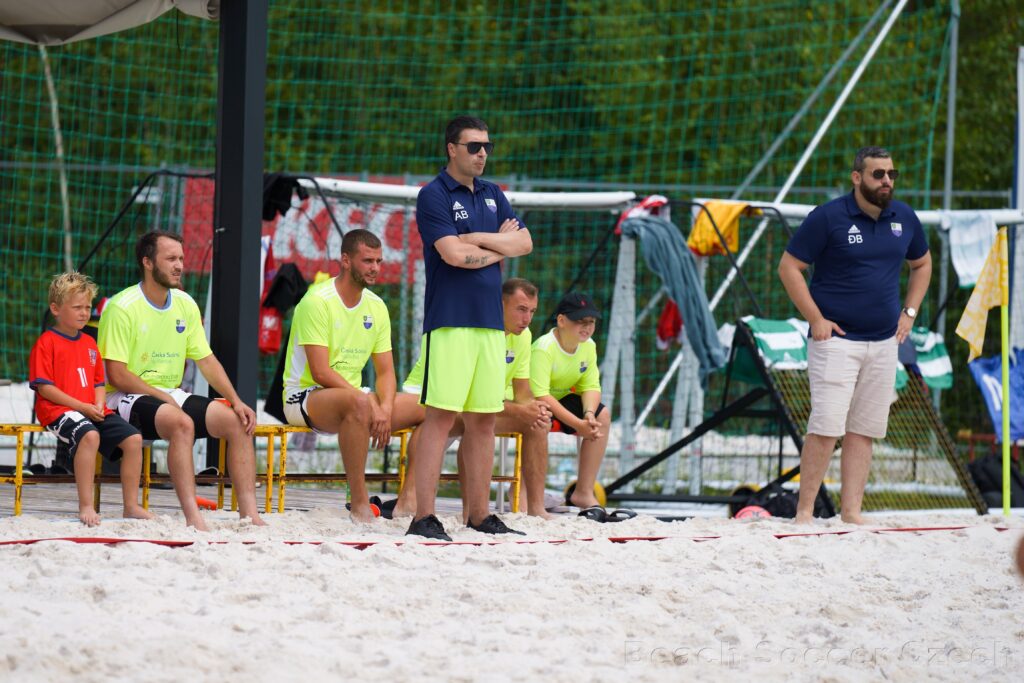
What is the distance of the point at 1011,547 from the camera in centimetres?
572

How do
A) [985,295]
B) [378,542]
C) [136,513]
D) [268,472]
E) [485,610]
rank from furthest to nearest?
[985,295] < [268,472] < [136,513] < [378,542] < [485,610]

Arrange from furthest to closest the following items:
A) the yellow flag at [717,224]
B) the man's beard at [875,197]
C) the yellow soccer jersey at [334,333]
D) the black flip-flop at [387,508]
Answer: the yellow flag at [717,224] → the man's beard at [875,197] → the black flip-flop at [387,508] → the yellow soccer jersey at [334,333]

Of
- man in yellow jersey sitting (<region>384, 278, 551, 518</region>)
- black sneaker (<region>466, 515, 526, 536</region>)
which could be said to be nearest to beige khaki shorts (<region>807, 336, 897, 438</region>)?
man in yellow jersey sitting (<region>384, 278, 551, 518</region>)

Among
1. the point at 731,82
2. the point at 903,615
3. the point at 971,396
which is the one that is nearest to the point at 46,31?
the point at 903,615

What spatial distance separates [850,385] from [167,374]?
9.81 ft

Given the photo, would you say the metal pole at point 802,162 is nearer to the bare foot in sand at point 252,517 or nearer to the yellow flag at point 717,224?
the yellow flag at point 717,224

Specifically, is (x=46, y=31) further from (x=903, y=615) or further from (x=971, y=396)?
(x=971, y=396)

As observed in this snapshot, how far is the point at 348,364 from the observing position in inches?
242

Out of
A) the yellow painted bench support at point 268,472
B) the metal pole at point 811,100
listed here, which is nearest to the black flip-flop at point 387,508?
the yellow painted bench support at point 268,472

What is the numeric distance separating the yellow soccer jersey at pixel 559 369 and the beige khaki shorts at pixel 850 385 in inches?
41.4

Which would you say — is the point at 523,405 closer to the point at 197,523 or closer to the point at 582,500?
the point at 582,500

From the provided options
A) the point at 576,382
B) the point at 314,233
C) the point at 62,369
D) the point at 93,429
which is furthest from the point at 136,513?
the point at 314,233

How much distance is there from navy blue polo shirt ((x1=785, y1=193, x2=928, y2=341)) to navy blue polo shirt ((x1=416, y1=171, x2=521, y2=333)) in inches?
68.5

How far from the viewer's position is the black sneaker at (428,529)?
5121 mm
